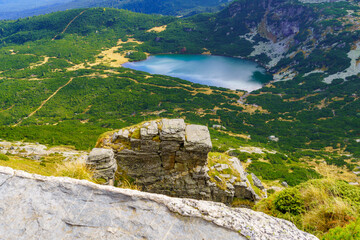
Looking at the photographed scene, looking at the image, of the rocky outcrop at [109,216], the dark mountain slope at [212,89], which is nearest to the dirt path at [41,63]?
the dark mountain slope at [212,89]

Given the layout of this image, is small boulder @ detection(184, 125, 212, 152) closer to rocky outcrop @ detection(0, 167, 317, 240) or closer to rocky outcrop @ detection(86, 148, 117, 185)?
rocky outcrop @ detection(86, 148, 117, 185)

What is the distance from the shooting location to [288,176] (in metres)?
21.8

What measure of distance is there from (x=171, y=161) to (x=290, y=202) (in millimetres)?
7031

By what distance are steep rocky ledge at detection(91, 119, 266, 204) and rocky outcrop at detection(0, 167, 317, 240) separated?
278 inches

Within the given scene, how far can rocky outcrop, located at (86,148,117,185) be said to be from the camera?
30.8ft

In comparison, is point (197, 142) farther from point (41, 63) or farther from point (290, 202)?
point (41, 63)

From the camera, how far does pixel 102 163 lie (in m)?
9.75

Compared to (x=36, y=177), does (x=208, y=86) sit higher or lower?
lower

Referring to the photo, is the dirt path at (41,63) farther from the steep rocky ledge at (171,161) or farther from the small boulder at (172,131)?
the small boulder at (172,131)

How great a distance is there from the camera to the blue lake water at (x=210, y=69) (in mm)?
87812

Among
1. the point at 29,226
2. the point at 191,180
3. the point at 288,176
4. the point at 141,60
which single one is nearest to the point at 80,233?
the point at 29,226

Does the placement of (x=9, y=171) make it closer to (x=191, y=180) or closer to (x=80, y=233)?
(x=80, y=233)

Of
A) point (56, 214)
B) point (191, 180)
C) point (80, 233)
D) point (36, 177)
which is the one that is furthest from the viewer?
point (191, 180)

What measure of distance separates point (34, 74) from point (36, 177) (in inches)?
4099
